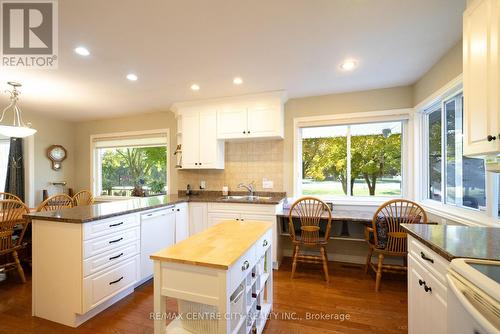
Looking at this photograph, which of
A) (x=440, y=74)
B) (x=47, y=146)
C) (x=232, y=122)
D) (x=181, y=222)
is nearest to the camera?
(x=440, y=74)

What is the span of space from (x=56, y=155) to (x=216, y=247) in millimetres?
4869

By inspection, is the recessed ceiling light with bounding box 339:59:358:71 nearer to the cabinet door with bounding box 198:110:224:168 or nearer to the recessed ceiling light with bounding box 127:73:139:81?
the cabinet door with bounding box 198:110:224:168

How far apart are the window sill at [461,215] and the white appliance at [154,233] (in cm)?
298

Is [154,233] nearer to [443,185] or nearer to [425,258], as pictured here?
[425,258]

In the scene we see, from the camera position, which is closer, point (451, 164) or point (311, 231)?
point (451, 164)

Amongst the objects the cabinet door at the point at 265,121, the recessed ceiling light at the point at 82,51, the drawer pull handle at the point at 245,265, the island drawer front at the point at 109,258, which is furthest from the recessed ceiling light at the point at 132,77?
the drawer pull handle at the point at 245,265

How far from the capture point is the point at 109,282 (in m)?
2.03

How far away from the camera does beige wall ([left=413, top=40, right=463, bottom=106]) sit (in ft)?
6.54

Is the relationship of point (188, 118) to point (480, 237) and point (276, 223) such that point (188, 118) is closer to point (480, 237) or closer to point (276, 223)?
point (276, 223)

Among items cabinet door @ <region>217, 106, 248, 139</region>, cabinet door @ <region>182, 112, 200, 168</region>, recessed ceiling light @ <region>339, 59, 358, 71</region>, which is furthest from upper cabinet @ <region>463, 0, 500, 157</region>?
cabinet door @ <region>182, 112, 200, 168</region>

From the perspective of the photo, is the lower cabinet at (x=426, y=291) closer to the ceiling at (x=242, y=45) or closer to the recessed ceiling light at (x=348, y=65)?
the ceiling at (x=242, y=45)

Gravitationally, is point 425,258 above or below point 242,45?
below

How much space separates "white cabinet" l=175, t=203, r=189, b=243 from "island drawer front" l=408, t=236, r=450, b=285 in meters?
2.57

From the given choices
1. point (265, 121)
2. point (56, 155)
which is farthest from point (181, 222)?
point (56, 155)
